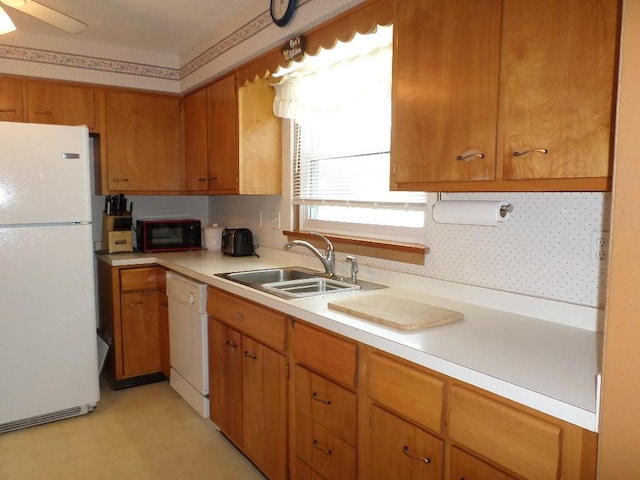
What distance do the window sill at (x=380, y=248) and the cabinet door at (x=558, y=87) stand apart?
0.76 meters

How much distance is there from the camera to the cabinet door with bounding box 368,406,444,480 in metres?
1.27

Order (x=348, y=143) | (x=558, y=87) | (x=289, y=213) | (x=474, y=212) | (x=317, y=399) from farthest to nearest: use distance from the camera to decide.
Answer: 1. (x=289, y=213)
2. (x=348, y=143)
3. (x=317, y=399)
4. (x=474, y=212)
5. (x=558, y=87)

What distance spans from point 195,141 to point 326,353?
2.33 m

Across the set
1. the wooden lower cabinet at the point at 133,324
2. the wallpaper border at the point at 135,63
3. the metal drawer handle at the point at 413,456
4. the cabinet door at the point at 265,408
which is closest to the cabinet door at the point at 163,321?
the wooden lower cabinet at the point at 133,324

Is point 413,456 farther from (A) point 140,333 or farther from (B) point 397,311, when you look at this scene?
(A) point 140,333

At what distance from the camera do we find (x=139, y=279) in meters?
3.15

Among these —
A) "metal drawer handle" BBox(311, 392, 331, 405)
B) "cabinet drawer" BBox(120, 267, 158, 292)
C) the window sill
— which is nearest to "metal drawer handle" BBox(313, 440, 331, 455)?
"metal drawer handle" BBox(311, 392, 331, 405)

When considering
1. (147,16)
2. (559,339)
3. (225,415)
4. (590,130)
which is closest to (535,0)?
(590,130)

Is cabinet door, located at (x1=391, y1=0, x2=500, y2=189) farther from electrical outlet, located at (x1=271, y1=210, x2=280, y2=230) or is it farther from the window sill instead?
electrical outlet, located at (x1=271, y1=210, x2=280, y2=230)

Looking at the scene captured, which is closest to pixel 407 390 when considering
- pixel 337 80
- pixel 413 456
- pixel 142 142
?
pixel 413 456

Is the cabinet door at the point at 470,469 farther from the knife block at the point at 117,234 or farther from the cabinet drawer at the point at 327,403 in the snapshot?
the knife block at the point at 117,234

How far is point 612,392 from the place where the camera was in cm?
84

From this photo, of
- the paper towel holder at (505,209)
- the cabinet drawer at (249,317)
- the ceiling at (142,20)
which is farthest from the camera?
the ceiling at (142,20)

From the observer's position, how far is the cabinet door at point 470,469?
1.12 metres
